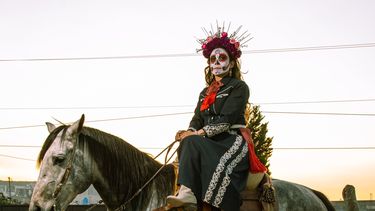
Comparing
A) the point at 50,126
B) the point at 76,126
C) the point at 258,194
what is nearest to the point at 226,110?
the point at 258,194

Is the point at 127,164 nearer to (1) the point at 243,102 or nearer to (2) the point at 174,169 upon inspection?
(2) the point at 174,169

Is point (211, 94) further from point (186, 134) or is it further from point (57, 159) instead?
point (57, 159)

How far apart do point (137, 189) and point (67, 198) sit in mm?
807

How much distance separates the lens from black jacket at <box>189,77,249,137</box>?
5.44 meters

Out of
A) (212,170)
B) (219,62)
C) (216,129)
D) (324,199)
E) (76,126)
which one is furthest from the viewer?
(324,199)

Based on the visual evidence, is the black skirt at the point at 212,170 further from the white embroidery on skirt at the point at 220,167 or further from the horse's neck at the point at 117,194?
the horse's neck at the point at 117,194

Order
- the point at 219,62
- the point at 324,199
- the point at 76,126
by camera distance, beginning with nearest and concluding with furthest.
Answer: the point at 76,126
the point at 219,62
the point at 324,199

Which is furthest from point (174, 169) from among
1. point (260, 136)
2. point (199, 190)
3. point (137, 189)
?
point (260, 136)

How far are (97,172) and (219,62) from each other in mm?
1918

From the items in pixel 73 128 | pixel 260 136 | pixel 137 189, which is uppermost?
pixel 73 128

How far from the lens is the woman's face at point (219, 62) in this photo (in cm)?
595

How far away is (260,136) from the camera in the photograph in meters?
38.2

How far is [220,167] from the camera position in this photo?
17.1 ft

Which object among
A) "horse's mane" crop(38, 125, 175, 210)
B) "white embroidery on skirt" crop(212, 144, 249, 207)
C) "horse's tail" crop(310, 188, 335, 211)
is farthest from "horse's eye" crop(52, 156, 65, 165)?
"horse's tail" crop(310, 188, 335, 211)
